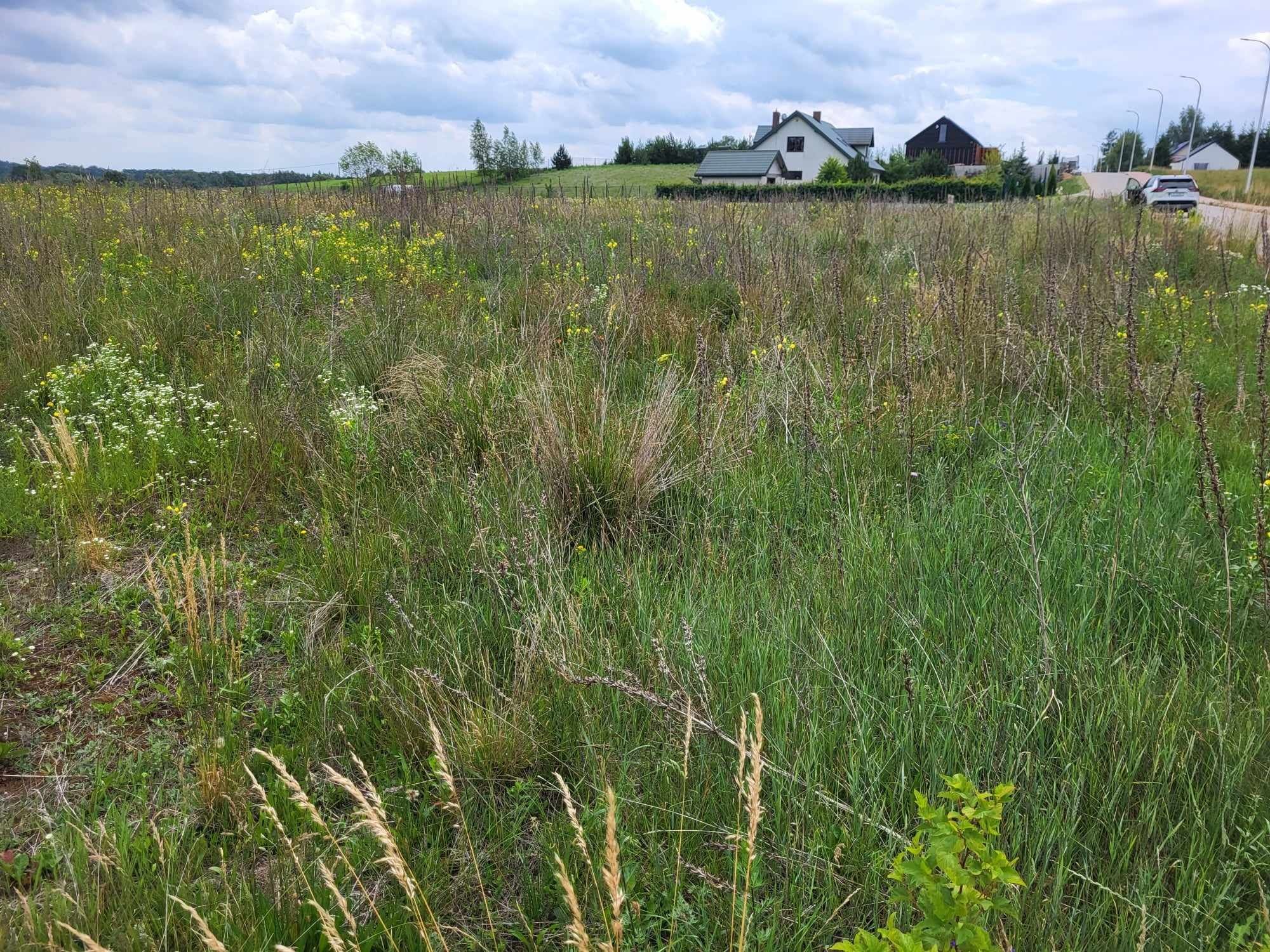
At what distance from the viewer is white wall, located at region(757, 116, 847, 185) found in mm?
69000

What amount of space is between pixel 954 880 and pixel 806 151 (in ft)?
250

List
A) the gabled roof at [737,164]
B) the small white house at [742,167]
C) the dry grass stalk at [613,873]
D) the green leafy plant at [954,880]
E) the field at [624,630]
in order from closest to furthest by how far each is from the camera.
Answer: the dry grass stalk at [613,873], the green leafy plant at [954,880], the field at [624,630], the small white house at [742,167], the gabled roof at [737,164]

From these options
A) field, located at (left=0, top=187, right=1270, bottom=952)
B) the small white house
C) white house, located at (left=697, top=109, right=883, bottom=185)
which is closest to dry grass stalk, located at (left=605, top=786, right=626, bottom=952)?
field, located at (left=0, top=187, right=1270, bottom=952)

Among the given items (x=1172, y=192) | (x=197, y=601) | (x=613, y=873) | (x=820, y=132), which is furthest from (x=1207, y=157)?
(x=613, y=873)

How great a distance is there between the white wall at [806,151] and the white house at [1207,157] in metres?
41.4

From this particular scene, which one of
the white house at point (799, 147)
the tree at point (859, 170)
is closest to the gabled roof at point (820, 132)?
the white house at point (799, 147)

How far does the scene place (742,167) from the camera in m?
61.9

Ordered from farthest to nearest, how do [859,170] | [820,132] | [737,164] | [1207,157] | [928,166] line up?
[1207,157]
[820,132]
[737,164]
[928,166]
[859,170]

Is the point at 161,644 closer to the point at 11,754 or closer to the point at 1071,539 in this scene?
the point at 11,754

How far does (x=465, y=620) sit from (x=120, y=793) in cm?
103

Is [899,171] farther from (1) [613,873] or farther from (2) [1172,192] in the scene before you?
(1) [613,873]

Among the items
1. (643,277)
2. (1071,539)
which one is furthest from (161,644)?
(643,277)

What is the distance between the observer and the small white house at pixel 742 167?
2372 inches

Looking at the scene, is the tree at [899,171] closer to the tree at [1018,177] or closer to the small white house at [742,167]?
the small white house at [742,167]
